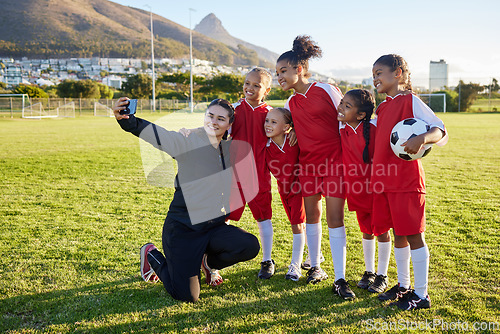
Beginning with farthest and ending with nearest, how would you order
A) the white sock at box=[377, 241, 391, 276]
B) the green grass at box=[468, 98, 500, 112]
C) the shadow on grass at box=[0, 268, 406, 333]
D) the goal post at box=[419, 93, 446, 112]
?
1. the goal post at box=[419, 93, 446, 112]
2. the green grass at box=[468, 98, 500, 112]
3. the white sock at box=[377, 241, 391, 276]
4. the shadow on grass at box=[0, 268, 406, 333]

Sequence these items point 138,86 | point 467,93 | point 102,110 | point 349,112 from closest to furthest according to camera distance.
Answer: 1. point 349,112
2. point 467,93
3. point 102,110
4. point 138,86

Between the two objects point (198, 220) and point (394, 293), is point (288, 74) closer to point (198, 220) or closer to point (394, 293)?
point (198, 220)

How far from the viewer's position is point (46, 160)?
9.05 m

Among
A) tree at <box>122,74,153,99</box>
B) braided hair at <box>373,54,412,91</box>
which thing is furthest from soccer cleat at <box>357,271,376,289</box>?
tree at <box>122,74,153,99</box>

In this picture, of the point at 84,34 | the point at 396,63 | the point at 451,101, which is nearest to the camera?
the point at 396,63

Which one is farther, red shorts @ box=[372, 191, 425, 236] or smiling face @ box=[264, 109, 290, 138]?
smiling face @ box=[264, 109, 290, 138]

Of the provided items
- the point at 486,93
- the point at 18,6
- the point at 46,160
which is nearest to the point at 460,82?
the point at 486,93

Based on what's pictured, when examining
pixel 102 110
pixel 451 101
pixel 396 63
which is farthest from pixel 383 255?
pixel 451 101

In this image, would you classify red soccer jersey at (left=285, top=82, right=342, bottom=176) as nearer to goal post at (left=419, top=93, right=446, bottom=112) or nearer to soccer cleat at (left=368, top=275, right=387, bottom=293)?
soccer cleat at (left=368, top=275, right=387, bottom=293)

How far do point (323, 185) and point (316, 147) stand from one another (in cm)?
31

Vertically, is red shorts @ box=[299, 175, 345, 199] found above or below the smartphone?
below

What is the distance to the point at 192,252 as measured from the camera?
2.83 m

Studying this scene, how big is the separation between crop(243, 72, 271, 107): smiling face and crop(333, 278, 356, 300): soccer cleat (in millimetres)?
1650

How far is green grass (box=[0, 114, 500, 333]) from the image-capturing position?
245cm
